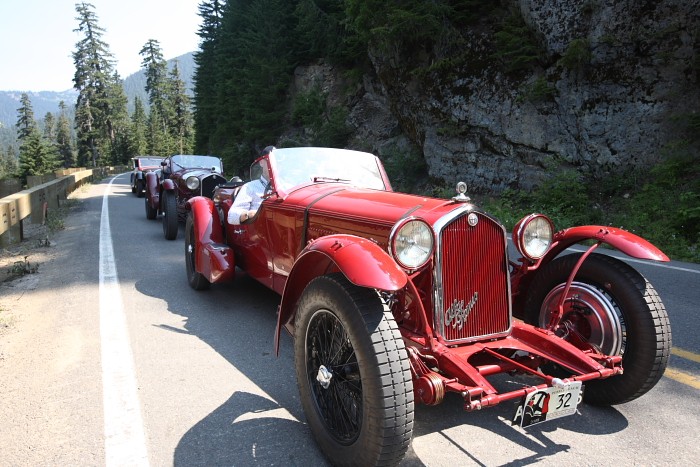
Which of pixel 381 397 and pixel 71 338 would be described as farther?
pixel 71 338

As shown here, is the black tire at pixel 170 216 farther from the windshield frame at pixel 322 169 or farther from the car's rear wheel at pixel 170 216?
the windshield frame at pixel 322 169

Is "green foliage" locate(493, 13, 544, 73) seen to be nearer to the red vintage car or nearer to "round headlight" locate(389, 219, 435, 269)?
the red vintage car

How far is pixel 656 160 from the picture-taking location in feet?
34.2

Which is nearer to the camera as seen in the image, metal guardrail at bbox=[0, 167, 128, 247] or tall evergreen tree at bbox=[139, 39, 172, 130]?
metal guardrail at bbox=[0, 167, 128, 247]

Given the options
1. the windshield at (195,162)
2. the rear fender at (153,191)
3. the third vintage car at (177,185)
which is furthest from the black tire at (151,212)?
the windshield at (195,162)

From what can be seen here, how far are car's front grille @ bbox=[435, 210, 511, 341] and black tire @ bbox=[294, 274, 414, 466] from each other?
54 centimetres

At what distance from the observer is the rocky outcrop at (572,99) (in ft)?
34.1

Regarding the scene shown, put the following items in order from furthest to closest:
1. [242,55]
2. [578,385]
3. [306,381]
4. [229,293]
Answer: [242,55] < [229,293] < [306,381] < [578,385]

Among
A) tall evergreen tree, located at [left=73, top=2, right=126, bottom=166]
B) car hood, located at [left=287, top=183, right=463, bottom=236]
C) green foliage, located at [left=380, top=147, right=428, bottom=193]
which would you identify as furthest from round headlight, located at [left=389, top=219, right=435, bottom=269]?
tall evergreen tree, located at [left=73, top=2, right=126, bottom=166]

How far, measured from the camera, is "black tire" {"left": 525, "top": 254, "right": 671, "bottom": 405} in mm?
2820

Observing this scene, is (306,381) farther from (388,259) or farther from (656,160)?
(656,160)

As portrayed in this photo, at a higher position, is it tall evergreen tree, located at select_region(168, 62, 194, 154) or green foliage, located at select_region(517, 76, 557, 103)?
tall evergreen tree, located at select_region(168, 62, 194, 154)

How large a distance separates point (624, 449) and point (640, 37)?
11.0 meters

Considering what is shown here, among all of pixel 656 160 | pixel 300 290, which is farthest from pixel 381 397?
pixel 656 160
